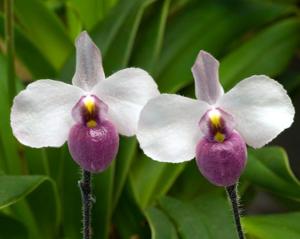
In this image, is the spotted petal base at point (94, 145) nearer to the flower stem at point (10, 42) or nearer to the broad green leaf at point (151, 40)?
the flower stem at point (10, 42)

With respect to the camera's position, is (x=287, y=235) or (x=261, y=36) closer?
(x=287, y=235)

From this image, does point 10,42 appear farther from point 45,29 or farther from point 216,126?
point 216,126

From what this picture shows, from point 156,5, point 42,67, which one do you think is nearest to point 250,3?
point 156,5

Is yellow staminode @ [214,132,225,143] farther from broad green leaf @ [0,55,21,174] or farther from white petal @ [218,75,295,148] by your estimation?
broad green leaf @ [0,55,21,174]

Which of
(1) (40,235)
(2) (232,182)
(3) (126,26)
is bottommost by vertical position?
(2) (232,182)

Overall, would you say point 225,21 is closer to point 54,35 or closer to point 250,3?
point 250,3

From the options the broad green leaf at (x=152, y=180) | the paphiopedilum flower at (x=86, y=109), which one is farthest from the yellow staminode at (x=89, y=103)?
the broad green leaf at (x=152, y=180)

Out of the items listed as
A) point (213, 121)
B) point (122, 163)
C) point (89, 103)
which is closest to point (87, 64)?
point (89, 103)
